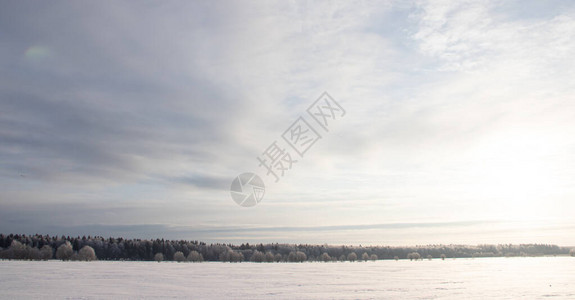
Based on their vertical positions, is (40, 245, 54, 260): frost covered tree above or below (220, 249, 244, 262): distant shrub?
above

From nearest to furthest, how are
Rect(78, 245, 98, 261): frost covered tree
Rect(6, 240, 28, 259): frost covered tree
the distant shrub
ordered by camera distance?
1. Rect(6, 240, 28, 259): frost covered tree
2. Rect(78, 245, 98, 261): frost covered tree
3. the distant shrub

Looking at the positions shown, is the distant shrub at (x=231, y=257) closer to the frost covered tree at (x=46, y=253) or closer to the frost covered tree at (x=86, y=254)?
the frost covered tree at (x=86, y=254)

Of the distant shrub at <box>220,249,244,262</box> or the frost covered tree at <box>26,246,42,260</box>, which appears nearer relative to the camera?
the frost covered tree at <box>26,246,42,260</box>

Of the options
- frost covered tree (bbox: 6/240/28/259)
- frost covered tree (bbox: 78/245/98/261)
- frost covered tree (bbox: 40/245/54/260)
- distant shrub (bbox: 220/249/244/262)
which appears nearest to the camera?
frost covered tree (bbox: 6/240/28/259)

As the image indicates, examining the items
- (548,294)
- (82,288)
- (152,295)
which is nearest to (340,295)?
(152,295)

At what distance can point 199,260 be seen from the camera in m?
186

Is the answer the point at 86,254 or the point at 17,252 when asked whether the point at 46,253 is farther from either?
the point at 86,254

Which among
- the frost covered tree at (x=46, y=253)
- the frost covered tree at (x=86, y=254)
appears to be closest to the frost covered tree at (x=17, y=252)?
the frost covered tree at (x=46, y=253)

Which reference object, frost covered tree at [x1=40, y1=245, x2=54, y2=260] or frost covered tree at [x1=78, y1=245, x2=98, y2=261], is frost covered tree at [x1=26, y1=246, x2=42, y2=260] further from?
frost covered tree at [x1=78, y1=245, x2=98, y2=261]

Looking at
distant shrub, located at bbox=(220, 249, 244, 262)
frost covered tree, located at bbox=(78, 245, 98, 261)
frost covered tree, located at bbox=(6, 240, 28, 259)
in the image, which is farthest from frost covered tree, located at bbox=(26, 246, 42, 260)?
distant shrub, located at bbox=(220, 249, 244, 262)

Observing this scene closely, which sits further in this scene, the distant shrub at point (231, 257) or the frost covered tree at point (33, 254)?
the distant shrub at point (231, 257)

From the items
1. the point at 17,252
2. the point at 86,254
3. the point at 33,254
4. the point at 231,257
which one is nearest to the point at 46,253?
the point at 33,254

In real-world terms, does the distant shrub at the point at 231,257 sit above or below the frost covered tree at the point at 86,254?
below

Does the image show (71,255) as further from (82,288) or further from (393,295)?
(393,295)
